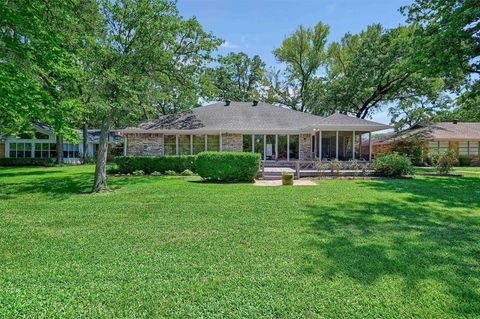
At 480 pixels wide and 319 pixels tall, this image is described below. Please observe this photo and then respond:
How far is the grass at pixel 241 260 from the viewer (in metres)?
3.35

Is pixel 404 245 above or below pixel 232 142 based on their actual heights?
below

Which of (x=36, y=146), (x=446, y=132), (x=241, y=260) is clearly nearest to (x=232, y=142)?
(x=241, y=260)

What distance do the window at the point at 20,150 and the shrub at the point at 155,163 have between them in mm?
21664

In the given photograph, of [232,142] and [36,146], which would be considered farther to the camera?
[36,146]

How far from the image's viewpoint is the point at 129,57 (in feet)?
43.7

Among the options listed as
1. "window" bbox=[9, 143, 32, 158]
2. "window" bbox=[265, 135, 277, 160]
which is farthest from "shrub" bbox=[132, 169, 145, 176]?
"window" bbox=[9, 143, 32, 158]

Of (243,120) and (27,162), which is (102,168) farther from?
(27,162)

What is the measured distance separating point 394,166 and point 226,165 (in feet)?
29.9

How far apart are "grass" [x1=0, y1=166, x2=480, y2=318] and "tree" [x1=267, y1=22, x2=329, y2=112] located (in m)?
29.4

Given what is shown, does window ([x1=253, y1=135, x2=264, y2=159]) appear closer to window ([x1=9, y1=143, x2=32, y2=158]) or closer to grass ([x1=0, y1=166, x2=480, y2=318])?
grass ([x1=0, y1=166, x2=480, y2=318])

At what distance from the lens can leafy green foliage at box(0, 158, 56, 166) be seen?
98.2ft

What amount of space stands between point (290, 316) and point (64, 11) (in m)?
12.8

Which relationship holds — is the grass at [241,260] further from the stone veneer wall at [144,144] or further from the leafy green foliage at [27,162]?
the leafy green foliage at [27,162]

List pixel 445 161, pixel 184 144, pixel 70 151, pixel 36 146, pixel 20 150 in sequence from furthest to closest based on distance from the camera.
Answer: pixel 70 151, pixel 36 146, pixel 20 150, pixel 184 144, pixel 445 161
